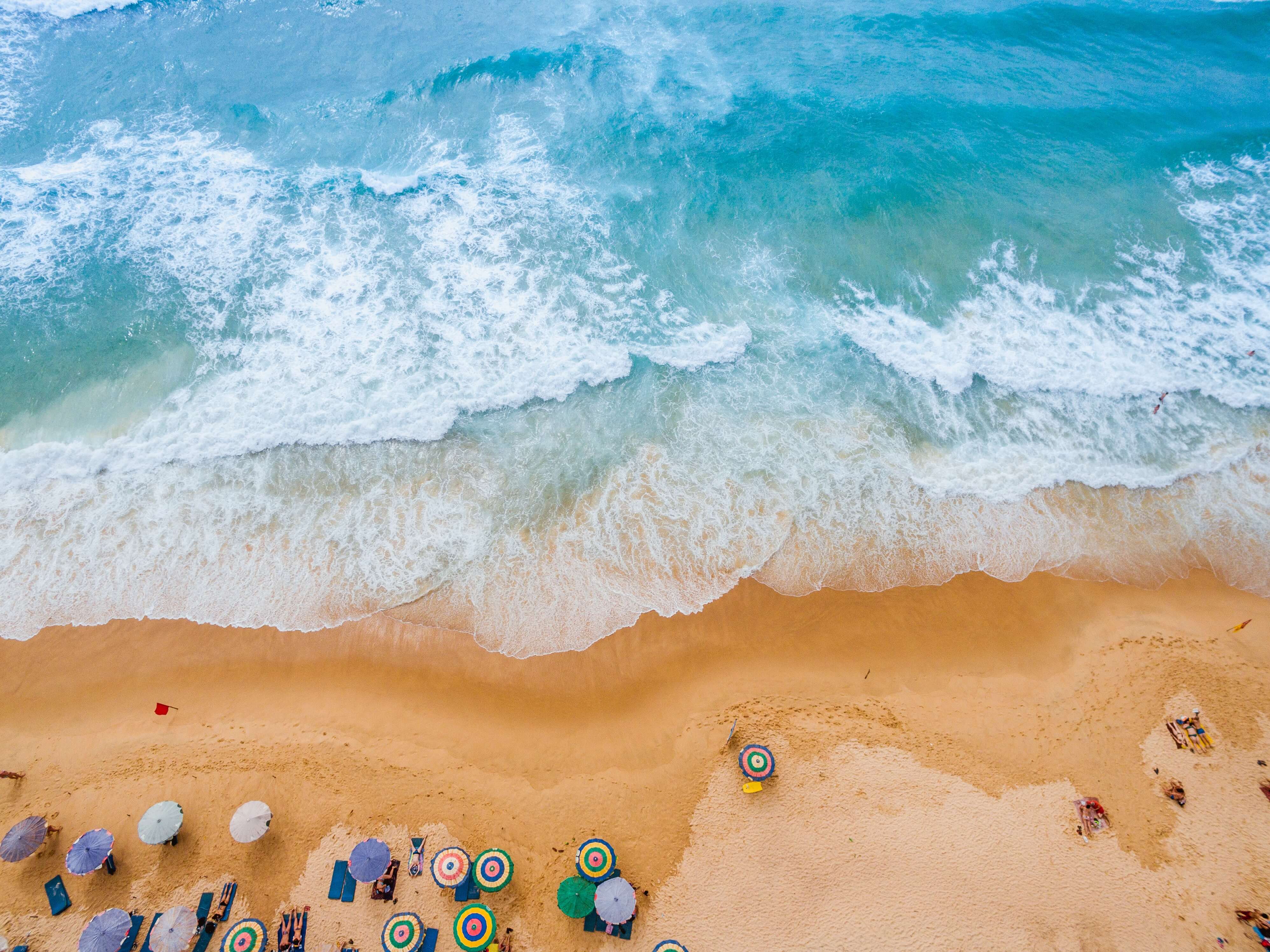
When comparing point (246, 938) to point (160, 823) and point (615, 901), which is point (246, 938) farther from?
point (615, 901)

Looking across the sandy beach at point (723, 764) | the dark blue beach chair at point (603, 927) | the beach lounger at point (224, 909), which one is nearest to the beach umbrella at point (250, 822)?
the sandy beach at point (723, 764)

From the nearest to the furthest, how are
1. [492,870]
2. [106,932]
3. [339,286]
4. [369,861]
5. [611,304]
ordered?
[106,932], [369,861], [492,870], [611,304], [339,286]

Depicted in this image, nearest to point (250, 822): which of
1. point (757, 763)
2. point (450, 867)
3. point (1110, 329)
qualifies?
point (450, 867)

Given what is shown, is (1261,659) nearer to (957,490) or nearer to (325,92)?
(957,490)

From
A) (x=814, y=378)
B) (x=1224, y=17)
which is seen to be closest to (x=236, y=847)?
(x=814, y=378)

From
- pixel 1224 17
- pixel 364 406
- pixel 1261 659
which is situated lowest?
pixel 1261 659

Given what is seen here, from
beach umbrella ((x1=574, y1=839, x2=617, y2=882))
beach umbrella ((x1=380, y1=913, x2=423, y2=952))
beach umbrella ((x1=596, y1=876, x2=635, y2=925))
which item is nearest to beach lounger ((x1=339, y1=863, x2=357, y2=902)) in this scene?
beach umbrella ((x1=380, y1=913, x2=423, y2=952))
